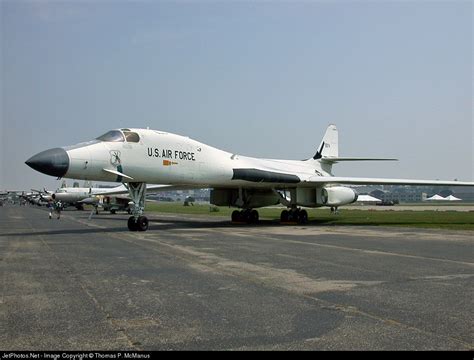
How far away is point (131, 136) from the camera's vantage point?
18.2m

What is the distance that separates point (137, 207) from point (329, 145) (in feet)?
55.1

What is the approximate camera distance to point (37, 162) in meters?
15.1

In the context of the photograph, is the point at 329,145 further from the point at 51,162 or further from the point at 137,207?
the point at 51,162

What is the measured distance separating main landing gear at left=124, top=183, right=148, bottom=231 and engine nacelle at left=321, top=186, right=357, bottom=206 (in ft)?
35.1

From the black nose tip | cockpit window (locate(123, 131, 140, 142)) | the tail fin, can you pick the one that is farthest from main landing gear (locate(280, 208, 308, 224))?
the black nose tip

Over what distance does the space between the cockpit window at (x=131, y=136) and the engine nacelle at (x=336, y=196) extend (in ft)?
37.2

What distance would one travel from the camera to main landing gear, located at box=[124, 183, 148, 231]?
61.2ft

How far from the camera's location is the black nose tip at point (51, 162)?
1511 cm

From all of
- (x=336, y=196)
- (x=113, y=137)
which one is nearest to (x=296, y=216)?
(x=336, y=196)

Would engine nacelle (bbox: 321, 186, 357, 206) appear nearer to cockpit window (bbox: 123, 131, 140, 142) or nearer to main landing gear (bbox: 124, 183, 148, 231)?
main landing gear (bbox: 124, 183, 148, 231)

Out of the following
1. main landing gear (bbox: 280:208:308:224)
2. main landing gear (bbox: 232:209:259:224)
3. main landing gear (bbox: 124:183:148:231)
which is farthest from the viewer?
main landing gear (bbox: 232:209:259:224)

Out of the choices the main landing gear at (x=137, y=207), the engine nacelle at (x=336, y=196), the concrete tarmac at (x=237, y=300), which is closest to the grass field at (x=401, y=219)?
the engine nacelle at (x=336, y=196)

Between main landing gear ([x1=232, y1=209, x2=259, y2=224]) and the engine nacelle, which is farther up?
the engine nacelle
